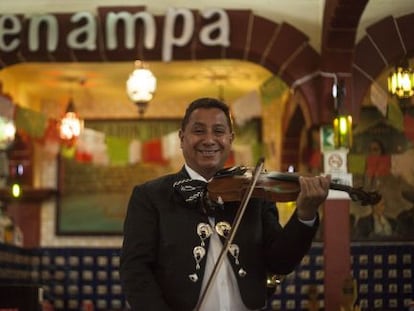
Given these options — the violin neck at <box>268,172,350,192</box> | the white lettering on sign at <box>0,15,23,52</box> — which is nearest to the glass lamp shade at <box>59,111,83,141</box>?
the white lettering on sign at <box>0,15,23,52</box>

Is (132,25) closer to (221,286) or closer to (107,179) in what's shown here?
(107,179)

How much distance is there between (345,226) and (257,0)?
266 cm

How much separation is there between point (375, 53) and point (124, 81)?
437 centimetres

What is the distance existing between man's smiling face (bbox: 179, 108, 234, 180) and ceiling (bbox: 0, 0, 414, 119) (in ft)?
19.9

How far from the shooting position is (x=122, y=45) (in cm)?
871

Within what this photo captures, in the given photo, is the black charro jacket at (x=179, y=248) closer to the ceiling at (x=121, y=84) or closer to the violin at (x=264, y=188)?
the violin at (x=264, y=188)

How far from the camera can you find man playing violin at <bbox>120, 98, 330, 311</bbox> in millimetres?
2809

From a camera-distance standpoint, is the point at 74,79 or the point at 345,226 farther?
the point at 74,79

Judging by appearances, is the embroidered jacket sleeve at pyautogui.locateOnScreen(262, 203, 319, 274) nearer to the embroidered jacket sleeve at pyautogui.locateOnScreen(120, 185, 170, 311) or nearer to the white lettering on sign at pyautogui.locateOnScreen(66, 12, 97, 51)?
the embroidered jacket sleeve at pyautogui.locateOnScreen(120, 185, 170, 311)

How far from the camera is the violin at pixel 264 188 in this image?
2.83 m

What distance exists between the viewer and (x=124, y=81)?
11.8 meters

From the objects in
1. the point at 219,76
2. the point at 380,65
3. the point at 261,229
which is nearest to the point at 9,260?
the point at 219,76

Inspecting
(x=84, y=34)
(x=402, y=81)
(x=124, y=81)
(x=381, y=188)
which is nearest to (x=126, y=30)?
(x=84, y=34)

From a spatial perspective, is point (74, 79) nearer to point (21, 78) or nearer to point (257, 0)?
point (21, 78)
